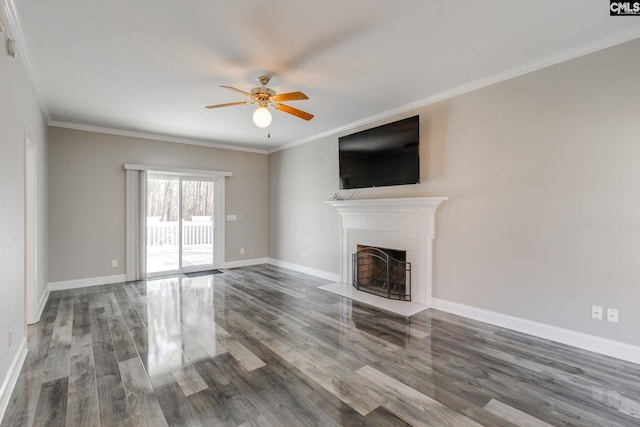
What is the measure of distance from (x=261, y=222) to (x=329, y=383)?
5.19 meters

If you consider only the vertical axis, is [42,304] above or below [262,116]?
below

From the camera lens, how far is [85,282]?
496cm

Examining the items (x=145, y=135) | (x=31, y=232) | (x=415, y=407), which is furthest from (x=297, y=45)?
(x=145, y=135)

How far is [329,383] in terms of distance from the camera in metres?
2.20

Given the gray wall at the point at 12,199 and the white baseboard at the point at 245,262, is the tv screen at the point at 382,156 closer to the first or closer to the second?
the white baseboard at the point at 245,262

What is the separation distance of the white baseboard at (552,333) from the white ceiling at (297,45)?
8.60 ft

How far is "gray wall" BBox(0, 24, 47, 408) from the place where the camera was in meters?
2.04

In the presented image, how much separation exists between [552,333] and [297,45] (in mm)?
3676

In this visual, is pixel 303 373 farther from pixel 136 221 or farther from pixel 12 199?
pixel 136 221

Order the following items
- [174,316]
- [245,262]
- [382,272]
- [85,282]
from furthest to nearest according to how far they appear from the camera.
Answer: [245,262], [85,282], [382,272], [174,316]

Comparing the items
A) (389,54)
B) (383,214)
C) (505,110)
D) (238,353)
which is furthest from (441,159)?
(238,353)

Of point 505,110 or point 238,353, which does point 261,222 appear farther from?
point 505,110

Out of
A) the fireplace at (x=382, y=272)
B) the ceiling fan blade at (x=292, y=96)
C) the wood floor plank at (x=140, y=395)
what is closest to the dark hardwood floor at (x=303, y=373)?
the wood floor plank at (x=140, y=395)

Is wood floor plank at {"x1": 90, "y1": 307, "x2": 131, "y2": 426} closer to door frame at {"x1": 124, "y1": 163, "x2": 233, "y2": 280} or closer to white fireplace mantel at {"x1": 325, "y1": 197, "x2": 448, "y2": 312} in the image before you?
door frame at {"x1": 124, "y1": 163, "x2": 233, "y2": 280}
